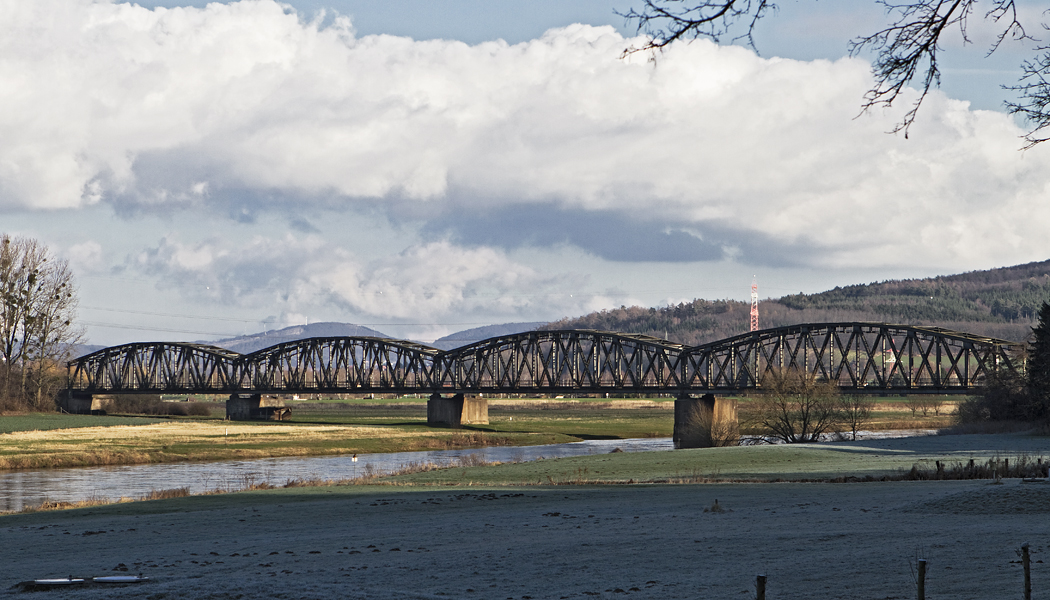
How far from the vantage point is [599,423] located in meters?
156

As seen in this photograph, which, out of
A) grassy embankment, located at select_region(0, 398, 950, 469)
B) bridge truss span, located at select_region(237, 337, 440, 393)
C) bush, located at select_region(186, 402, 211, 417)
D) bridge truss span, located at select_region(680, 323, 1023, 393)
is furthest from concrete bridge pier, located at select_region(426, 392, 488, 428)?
bush, located at select_region(186, 402, 211, 417)

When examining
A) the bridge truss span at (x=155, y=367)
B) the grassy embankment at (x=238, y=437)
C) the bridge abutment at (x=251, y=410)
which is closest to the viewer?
the grassy embankment at (x=238, y=437)

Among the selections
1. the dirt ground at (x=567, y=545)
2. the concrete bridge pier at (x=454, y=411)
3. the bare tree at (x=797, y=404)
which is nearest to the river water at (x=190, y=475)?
the bare tree at (x=797, y=404)

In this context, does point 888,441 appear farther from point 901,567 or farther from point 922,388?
point 901,567

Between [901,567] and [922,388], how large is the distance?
105487mm

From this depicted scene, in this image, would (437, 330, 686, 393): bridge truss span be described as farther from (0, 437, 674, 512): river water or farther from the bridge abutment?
(0, 437, 674, 512): river water

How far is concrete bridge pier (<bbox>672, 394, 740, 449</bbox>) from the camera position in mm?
102188

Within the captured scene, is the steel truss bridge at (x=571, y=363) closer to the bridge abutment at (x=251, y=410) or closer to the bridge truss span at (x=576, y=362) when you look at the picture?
the bridge truss span at (x=576, y=362)

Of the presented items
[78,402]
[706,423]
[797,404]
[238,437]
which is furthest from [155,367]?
[797,404]

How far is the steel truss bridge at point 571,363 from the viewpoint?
119000 mm

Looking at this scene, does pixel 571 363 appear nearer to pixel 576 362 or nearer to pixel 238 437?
pixel 576 362

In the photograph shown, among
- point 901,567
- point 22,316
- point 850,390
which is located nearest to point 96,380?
point 22,316

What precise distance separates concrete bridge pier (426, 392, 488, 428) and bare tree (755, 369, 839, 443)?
64.0 metres

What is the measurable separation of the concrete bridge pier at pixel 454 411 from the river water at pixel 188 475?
4723cm
